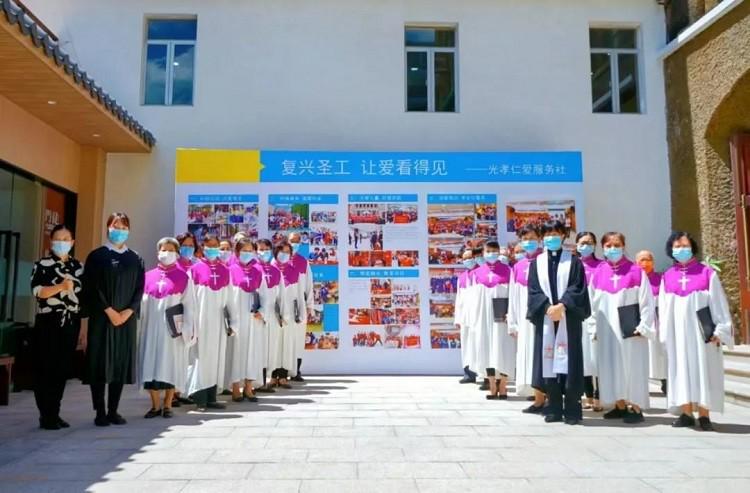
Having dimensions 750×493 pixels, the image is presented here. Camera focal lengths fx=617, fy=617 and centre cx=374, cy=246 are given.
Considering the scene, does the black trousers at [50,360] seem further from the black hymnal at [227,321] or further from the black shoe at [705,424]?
the black shoe at [705,424]

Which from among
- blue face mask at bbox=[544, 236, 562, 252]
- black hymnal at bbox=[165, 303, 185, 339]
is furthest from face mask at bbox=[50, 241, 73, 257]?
blue face mask at bbox=[544, 236, 562, 252]

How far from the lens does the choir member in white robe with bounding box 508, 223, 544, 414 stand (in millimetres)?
5914

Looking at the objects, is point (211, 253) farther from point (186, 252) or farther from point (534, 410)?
point (534, 410)

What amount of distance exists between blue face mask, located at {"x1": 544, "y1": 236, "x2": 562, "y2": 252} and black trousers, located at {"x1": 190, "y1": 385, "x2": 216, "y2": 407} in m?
3.55

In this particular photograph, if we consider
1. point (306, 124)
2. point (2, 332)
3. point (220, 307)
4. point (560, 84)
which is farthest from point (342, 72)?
point (2, 332)

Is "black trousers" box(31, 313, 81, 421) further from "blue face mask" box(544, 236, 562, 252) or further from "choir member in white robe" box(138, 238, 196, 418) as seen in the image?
"blue face mask" box(544, 236, 562, 252)

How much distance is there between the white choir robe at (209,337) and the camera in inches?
238

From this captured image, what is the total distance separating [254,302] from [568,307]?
343cm

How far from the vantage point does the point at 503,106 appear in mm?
10328

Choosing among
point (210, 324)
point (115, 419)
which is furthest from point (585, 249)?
point (115, 419)

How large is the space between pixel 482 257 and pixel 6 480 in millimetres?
5711

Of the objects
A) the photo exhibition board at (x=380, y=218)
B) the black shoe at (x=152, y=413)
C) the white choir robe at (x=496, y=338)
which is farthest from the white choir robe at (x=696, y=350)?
the black shoe at (x=152, y=413)

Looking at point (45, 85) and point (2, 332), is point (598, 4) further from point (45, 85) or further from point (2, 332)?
point (2, 332)

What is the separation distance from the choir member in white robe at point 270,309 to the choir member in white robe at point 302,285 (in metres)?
0.48
